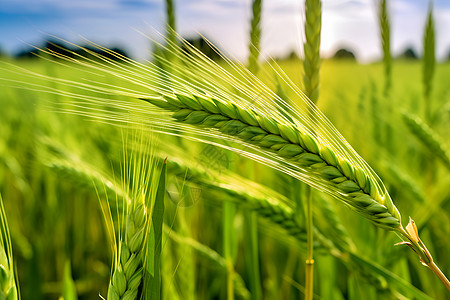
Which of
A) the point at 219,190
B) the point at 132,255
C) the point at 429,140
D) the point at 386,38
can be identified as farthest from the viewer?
the point at 386,38

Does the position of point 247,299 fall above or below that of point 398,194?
below

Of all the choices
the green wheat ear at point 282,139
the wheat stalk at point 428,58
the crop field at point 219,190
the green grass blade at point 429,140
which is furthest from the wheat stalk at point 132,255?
the wheat stalk at point 428,58

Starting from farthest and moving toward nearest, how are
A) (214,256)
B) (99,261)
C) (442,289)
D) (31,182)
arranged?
(31,182) → (99,261) → (442,289) → (214,256)

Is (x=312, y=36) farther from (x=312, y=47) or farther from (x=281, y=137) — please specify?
(x=281, y=137)

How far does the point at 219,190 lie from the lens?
95 centimetres

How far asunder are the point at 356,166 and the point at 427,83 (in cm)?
136

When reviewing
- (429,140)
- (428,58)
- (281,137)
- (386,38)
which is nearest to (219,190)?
(281,137)

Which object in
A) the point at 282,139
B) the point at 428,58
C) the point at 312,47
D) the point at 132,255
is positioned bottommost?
the point at 132,255

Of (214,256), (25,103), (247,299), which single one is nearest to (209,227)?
(247,299)

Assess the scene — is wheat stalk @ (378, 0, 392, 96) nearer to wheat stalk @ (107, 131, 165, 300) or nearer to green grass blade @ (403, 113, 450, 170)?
green grass blade @ (403, 113, 450, 170)

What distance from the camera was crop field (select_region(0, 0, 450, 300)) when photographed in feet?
2.06

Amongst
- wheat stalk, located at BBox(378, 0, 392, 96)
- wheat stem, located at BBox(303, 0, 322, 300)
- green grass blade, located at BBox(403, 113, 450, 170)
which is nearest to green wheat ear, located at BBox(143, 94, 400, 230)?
wheat stem, located at BBox(303, 0, 322, 300)

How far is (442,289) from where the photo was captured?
53.7 inches

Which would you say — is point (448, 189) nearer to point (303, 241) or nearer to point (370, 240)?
point (370, 240)
